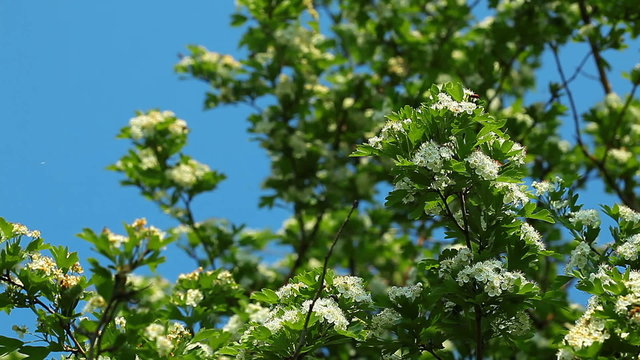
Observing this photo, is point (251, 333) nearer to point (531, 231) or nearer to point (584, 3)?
point (531, 231)

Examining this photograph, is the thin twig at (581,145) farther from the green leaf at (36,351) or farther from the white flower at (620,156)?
the green leaf at (36,351)

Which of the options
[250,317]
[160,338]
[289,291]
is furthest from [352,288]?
[250,317]

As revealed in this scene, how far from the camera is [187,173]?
737cm

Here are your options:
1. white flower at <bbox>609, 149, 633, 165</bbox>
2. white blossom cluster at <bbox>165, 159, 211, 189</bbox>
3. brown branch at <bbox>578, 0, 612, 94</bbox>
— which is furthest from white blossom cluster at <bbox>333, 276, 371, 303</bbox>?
white flower at <bbox>609, 149, 633, 165</bbox>

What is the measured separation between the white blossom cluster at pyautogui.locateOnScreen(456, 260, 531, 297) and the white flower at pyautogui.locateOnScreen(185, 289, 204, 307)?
2.20m

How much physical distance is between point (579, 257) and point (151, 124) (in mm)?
4556

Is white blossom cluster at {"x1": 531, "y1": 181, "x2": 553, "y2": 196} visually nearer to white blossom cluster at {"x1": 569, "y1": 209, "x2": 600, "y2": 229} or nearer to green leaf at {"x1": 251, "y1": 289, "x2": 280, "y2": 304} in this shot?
white blossom cluster at {"x1": 569, "y1": 209, "x2": 600, "y2": 229}

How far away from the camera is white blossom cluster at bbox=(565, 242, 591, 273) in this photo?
4031 millimetres

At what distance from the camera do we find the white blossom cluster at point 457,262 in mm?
3781

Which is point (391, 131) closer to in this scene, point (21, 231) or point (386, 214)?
point (21, 231)

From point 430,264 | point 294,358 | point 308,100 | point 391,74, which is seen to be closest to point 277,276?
point 308,100

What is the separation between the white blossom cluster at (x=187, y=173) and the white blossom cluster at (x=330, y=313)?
3.89 metres

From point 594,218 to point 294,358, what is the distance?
1957 millimetres

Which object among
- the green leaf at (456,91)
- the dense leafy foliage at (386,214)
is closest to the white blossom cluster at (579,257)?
the dense leafy foliage at (386,214)
